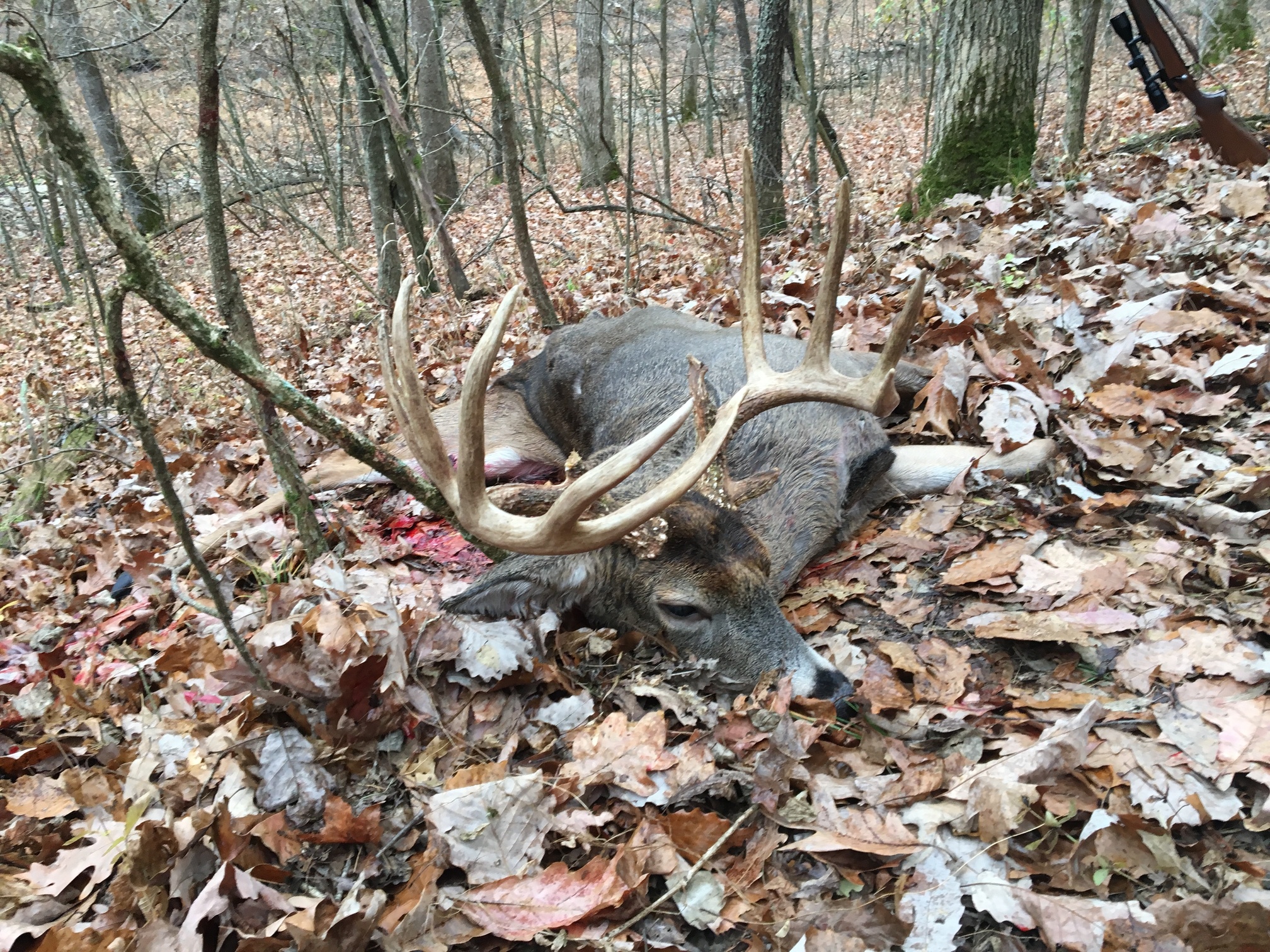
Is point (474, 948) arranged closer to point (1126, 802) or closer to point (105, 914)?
→ point (105, 914)

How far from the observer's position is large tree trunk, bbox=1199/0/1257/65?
1611cm

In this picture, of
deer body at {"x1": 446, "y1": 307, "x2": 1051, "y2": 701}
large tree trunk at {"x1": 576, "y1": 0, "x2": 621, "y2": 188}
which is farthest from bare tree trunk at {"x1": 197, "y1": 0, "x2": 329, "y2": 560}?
large tree trunk at {"x1": 576, "y1": 0, "x2": 621, "y2": 188}

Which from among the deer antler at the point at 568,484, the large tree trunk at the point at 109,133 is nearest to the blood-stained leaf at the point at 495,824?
the deer antler at the point at 568,484

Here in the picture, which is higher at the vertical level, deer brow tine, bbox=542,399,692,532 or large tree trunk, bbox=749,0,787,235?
large tree trunk, bbox=749,0,787,235

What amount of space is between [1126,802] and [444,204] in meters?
13.9

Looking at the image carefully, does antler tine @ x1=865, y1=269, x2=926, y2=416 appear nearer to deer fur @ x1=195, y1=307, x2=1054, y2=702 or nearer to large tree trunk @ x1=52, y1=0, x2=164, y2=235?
deer fur @ x1=195, y1=307, x2=1054, y2=702

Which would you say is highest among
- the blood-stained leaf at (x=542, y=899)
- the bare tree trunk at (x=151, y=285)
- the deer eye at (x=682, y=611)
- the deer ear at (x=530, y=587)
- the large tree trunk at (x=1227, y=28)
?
the large tree trunk at (x=1227, y=28)

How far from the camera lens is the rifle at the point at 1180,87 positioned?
666 cm

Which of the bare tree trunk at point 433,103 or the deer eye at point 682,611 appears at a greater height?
the bare tree trunk at point 433,103

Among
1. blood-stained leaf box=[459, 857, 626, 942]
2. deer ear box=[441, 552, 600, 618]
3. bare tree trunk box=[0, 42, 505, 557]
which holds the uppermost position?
bare tree trunk box=[0, 42, 505, 557]

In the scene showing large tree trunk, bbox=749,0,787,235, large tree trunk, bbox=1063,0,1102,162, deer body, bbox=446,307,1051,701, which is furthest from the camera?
large tree trunk, bbox=1063,0,1102,162

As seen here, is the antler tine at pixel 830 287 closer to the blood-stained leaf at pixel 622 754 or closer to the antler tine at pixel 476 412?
the antler tine at pixel 476 412

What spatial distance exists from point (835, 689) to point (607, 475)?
1.14 m

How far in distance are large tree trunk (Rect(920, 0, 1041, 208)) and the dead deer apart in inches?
138
